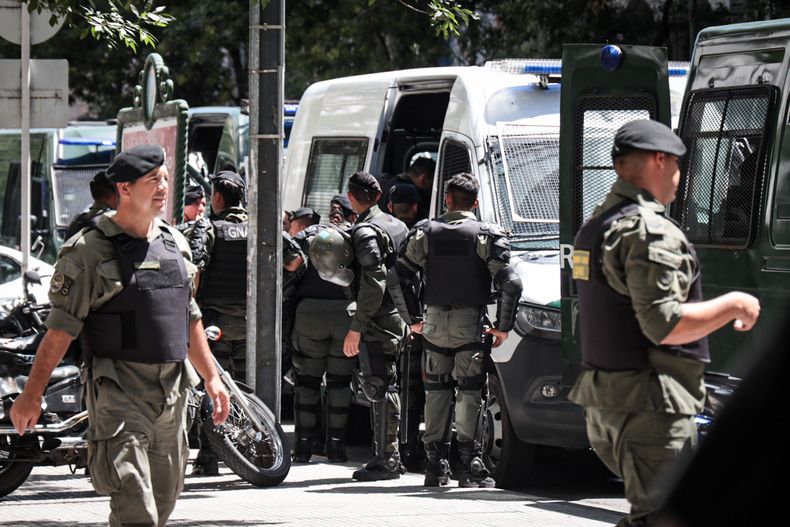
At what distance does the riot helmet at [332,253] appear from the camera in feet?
29.0

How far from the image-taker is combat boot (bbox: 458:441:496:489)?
8453mm

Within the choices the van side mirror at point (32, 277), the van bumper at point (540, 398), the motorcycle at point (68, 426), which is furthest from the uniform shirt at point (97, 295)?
the van side mirror at point (32, 277)

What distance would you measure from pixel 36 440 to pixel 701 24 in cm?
1182

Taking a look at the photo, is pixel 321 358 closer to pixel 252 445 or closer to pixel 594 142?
pixel 252 445

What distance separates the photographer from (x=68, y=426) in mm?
7766

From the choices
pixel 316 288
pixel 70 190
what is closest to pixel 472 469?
pixel 316 288

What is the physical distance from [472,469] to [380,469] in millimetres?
704

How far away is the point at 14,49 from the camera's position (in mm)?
25922

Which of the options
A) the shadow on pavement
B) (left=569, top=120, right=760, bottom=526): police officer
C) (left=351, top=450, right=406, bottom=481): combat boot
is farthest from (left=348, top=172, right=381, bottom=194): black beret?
(left=569, top=120, right=760, bottom=526): police officer

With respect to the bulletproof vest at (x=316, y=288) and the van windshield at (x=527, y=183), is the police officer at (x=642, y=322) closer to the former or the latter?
the van windshield at (x=527, y=183)

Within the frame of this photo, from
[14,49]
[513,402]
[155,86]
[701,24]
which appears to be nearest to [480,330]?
[513,402]

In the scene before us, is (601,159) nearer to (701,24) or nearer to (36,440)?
(36,440)

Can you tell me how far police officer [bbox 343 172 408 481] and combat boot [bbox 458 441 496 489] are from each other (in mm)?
614

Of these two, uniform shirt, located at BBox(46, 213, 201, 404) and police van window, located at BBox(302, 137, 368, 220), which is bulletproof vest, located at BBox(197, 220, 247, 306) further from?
uniform shirt, located at BBox(46, 213, 201, 404)
